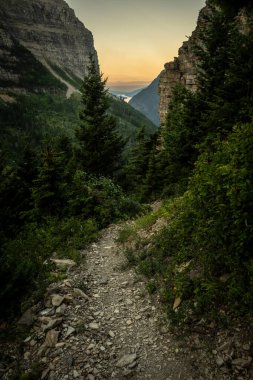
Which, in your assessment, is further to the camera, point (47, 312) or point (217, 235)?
point (47, 312)

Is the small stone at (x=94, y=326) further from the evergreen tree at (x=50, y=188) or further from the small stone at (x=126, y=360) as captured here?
the evergreen tree at (x=50, y=188)

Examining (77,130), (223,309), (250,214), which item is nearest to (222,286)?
(223,309)

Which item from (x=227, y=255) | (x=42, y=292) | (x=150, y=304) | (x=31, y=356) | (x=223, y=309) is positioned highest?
(x=227, y=255)

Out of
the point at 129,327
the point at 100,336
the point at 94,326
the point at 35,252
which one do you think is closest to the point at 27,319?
the point at 94,326

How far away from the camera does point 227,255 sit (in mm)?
5922

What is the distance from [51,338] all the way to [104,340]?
124 cm

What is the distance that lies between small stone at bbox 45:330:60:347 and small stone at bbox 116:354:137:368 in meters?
1.58

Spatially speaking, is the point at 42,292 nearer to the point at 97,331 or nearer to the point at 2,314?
the point at 2,314

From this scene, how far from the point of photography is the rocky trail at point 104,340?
615 centimetres

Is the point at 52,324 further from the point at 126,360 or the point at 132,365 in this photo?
the point at 132,365

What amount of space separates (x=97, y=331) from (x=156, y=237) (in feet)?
14.3

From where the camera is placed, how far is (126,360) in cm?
648

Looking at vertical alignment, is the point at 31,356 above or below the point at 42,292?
below

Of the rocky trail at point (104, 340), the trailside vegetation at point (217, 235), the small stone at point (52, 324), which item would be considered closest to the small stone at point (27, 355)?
the rocky trail at point (104, 340)
